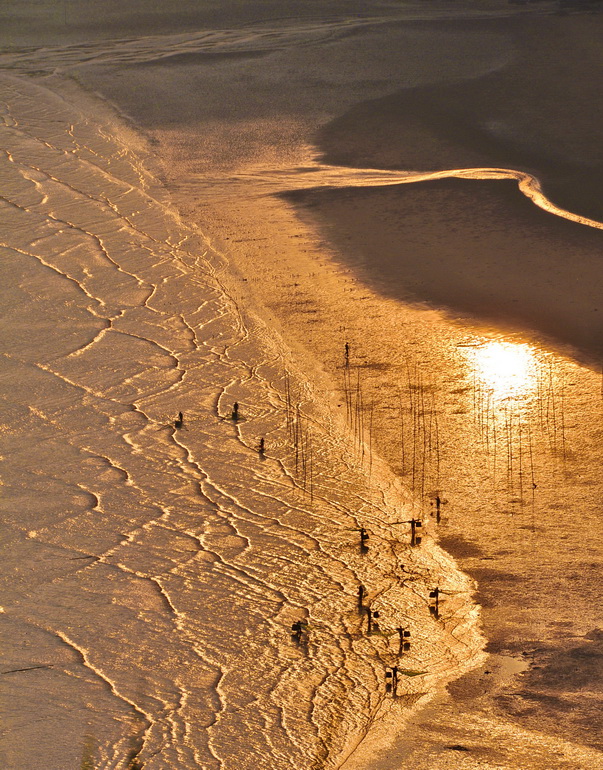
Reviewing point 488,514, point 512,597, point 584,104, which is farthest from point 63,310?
point 584,104

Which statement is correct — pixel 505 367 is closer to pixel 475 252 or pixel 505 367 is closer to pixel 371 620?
pixel 475 252

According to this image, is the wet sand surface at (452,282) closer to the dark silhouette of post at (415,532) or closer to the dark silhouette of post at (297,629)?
the dark silhouette of post at (415,532)

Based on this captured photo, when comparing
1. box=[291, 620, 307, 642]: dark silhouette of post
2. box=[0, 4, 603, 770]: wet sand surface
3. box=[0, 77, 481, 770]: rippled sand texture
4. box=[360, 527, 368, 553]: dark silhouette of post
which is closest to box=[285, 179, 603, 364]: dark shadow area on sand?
box=[0, 4, 603, 770]: wet sand surface

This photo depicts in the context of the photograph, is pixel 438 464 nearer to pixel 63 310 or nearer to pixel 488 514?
pixel 488 514

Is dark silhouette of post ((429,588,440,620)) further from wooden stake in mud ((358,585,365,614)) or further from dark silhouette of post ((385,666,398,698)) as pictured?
dark silhouette of post ((385,666,398,698))

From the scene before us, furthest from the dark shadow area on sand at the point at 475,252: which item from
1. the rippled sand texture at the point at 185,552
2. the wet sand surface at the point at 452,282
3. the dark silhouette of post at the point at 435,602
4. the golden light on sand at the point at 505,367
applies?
the dark silhouette of post at the point at 435,602

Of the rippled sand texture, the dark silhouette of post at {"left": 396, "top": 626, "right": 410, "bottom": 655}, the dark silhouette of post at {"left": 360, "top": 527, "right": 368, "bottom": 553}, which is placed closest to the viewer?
the rippled sand texture

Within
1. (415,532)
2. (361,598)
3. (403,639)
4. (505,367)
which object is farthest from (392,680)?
(505,367)
